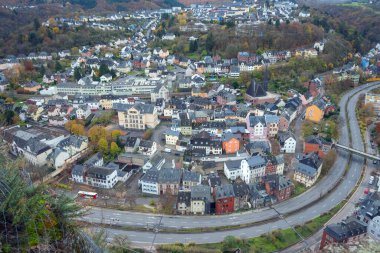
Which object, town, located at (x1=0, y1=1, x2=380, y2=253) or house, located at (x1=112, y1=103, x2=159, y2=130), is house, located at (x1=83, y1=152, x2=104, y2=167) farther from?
house, located at (x1=112, y1=103, x2=159, y2=130)

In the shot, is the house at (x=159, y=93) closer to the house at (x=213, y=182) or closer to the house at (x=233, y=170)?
the house at (x=233, y=170)

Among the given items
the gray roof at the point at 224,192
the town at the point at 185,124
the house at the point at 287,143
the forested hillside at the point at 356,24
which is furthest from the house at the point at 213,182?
the forested hillside at the point at 356,24

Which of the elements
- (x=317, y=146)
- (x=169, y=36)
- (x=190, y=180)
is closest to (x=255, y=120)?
(x=317, y=146)

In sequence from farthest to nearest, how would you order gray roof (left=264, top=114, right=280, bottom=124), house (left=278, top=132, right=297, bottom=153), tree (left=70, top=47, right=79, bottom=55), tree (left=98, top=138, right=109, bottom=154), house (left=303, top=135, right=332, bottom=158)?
tree (left=70, top=47, right=79, bottom=55) < gray roof (left=264, top=114, right=280, bottom=124) < house (left=278, top=132, right=297, bottom=153) < tree (left=98, top=138, right=109, bottom=154) < house (left=303, top=135, right=332, bottom=158)

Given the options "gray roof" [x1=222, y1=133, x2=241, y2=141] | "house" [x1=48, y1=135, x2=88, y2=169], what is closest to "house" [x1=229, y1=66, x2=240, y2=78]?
"gray roof" [x1=222, y1=133, x2=241, y2=141]

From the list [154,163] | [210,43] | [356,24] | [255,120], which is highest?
[356,24]

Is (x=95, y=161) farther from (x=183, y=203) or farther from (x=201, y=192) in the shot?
(x=201, y=192)
